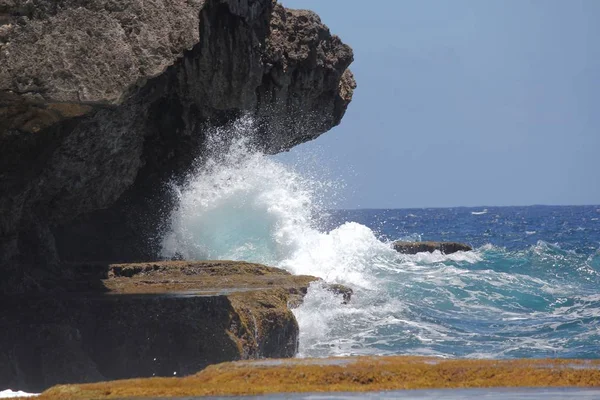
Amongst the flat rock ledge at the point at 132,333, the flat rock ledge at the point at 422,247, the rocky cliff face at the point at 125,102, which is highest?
the rocky cliff face at the point at 125,102

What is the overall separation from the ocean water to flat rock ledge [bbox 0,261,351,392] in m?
1.81

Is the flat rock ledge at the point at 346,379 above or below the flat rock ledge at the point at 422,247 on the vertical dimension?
below

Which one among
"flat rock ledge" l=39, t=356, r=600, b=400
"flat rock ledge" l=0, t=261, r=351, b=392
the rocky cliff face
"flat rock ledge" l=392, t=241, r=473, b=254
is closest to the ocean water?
the rocky cliff face

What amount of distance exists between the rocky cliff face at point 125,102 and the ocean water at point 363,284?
28.9 inches

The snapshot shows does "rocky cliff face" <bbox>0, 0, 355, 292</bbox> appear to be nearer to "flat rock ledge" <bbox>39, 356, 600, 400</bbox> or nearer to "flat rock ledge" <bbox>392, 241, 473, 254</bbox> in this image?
"flat rock ledge" <bbox>39, 356, 600, 400</bbox>

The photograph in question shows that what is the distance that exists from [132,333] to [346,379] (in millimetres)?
3528

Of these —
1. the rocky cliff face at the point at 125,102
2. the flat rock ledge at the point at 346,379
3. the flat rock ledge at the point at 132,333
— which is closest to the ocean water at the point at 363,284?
the rocky cliff face at the point at 125,102

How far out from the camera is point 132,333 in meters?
7.62

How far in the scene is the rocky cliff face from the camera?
684 centimetres

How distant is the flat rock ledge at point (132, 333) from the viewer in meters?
7.05

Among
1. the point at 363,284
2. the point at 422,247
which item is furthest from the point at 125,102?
the point at 422,247

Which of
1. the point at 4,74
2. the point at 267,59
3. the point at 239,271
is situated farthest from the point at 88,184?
the point at 4,74

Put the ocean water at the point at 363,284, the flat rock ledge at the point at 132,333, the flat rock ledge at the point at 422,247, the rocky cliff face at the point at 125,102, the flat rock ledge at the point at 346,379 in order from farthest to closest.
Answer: the flat rock ledge at the point at 422,247 → the ocean water at the point at 363,284 → the flat rock ledge at the point at 132,333 → the rocky cliff face at the point at 125,102 → the flat rock ledge at the point at 346,379

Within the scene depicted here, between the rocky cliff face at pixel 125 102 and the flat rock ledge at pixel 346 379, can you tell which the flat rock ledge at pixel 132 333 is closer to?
the rocky cliff face at pixel 125 102
